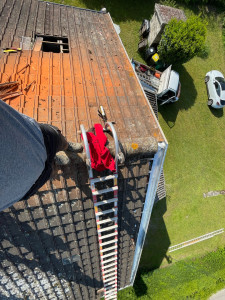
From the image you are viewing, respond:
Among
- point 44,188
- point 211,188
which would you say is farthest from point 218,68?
point 44,188

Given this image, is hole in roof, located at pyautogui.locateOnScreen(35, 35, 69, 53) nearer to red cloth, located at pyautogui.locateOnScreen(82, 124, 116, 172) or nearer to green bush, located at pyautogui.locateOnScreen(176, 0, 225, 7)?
red cloth, located at pyautogui.locateOnScreen(82, 124, 116, 172)

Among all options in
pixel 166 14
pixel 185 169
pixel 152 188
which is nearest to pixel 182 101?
pixel 185 169

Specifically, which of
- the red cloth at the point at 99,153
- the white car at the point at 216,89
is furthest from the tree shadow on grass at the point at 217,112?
the red cloth at the point at 99,153

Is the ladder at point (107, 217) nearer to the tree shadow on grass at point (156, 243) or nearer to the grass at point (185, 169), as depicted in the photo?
the tree shadow on grass at point (156, 243)

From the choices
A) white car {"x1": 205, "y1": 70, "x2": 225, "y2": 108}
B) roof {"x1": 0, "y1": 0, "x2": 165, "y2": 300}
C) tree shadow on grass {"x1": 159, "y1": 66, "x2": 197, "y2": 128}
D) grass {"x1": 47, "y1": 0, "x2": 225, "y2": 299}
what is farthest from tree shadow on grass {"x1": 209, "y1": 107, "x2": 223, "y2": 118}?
roof {"x1": 0, "y1": 0, "x2": 165, "y2": 300}

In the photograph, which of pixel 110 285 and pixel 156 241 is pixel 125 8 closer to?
pixel 156 241

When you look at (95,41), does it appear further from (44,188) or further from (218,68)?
(218,68)

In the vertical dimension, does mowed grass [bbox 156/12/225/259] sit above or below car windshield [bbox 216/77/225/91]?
below
